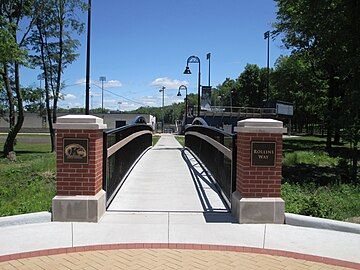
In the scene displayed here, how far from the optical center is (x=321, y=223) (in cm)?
652

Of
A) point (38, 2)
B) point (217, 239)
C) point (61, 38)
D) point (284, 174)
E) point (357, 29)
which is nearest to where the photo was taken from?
point (217, 239)

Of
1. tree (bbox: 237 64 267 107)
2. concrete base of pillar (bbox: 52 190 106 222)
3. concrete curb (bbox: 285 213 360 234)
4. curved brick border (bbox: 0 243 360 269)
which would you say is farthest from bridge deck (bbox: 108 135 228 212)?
tree (bbox: 237 64 267 107)

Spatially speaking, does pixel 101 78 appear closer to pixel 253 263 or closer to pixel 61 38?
pixel 61 38

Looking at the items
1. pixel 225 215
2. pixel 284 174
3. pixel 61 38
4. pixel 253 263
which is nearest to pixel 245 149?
pixel 225 215

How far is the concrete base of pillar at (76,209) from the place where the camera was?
6.66 metres

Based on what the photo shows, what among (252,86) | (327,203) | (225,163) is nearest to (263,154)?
(225,163)

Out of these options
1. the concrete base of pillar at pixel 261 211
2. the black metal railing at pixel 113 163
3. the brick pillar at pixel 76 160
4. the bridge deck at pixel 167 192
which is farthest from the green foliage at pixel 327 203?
the brick pillar at pixel 76 160

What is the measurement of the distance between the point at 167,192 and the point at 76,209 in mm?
2791

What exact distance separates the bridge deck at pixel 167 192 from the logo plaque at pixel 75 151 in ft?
4.00

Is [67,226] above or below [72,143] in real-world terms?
below

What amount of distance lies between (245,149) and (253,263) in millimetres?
2280

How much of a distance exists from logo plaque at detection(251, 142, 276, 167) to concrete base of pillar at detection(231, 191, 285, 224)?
61 cm

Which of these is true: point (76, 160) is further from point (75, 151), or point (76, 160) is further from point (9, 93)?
point (9, 93)

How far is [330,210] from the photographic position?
7.55 metres
